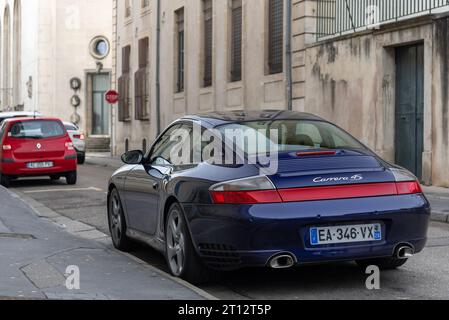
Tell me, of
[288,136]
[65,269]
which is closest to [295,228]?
[288,136]

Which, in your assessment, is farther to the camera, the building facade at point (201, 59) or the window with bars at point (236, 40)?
the window with bars at point (236, 40)

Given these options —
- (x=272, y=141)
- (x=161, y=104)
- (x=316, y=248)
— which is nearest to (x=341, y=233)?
(x=316, y=248)

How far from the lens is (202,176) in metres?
6.48

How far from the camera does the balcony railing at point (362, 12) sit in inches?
682

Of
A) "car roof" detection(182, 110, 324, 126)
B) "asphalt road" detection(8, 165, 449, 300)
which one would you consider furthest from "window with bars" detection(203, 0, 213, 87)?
"car roof" detection(182, 110, 324, 126)

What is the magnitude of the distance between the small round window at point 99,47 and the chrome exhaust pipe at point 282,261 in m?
48.4

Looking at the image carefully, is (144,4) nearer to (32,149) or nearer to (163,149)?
(32,149)

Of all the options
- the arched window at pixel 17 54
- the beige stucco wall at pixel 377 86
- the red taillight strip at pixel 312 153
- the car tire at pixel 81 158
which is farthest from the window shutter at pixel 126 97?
the red taillight strip at pixel 312 153

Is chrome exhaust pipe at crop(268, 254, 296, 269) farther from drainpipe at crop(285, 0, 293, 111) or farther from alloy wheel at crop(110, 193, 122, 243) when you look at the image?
drainpipe at crop(285, 0, 293, 111)

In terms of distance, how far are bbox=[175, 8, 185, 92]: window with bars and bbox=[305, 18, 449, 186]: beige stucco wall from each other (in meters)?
11.1

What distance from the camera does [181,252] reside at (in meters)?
6.75

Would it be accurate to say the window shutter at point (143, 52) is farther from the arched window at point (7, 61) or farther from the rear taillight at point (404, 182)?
the arched window at point (7, 61)

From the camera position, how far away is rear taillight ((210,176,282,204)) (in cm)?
604

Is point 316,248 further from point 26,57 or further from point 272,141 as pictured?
point 26,57
